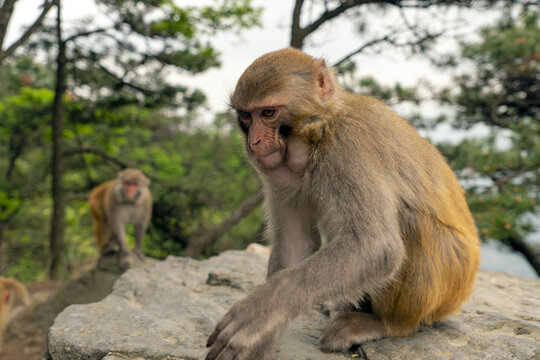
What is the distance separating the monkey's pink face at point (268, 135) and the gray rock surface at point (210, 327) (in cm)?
114

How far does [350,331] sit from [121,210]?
665 centimetres

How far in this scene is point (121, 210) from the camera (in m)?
8.52

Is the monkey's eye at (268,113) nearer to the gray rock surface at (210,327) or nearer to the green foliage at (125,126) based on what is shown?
the gray rock surface at (210,327)

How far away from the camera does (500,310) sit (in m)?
3.41

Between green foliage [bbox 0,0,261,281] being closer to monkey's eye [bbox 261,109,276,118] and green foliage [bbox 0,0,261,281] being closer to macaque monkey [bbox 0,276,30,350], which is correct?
macaque monkey [bbox 0,276,30,350]

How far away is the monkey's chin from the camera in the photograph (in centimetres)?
252

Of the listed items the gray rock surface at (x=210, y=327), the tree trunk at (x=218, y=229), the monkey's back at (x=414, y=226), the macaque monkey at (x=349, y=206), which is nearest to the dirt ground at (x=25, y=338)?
the tree trunk at (x=218, y=229)

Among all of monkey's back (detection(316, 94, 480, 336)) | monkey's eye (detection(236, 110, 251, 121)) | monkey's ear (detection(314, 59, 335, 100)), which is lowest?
monkey's back (detection(316, 94, 480, 336))

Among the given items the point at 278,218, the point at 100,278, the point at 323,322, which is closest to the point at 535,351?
the point at 323,322

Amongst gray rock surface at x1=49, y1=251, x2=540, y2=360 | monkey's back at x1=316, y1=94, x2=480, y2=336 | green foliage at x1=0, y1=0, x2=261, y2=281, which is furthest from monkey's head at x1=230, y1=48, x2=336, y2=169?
green foliage at x1=0, y1=0, x2=261, y2=281

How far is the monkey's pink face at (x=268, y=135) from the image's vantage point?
2496mm

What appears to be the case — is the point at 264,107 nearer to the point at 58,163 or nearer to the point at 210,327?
the point at 210,327

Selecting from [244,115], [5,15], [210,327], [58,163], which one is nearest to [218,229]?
[58,163]

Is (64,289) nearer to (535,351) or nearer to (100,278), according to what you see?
(100,278)
